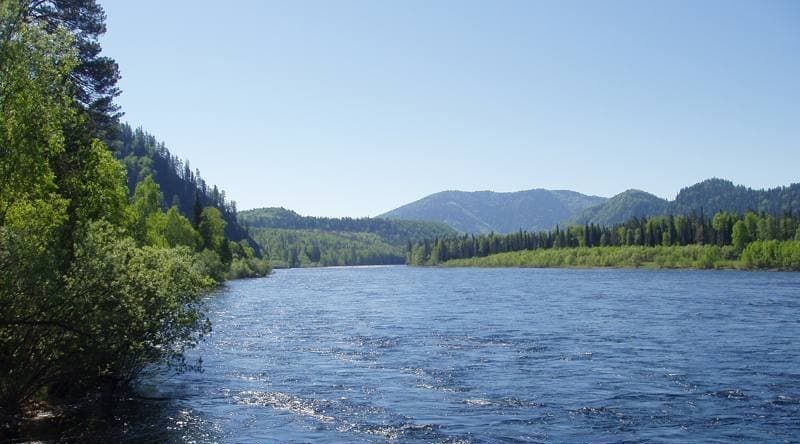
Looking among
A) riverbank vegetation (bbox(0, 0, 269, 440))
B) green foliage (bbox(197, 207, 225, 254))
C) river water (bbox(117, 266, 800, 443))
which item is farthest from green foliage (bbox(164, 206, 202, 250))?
riverbank vegetation (bbox(0, 0, 269, 440))

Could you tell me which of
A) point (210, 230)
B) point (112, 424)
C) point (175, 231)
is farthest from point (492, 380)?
point (210, 230)

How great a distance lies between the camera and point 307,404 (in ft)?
96.8

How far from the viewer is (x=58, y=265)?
22.6m

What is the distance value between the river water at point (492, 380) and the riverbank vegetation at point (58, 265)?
3388 millimetres

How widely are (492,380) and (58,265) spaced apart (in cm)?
2055

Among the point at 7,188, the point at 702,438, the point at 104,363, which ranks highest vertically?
the point at 7,188

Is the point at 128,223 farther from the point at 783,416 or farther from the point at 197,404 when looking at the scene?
the point at 783,416

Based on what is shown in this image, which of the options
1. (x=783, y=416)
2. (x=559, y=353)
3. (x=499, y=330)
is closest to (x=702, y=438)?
(x=783, y=416)

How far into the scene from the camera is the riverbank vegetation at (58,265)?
19.9 m

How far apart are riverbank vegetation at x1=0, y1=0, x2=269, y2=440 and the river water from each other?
3.39m

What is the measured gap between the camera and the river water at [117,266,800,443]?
83.3 ft

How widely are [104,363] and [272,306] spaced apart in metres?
52.0

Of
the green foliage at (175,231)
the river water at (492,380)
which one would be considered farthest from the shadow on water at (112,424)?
the green foliage at (175,231)

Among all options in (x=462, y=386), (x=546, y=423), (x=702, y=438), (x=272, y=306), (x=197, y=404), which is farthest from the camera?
(x=272, y=306)
